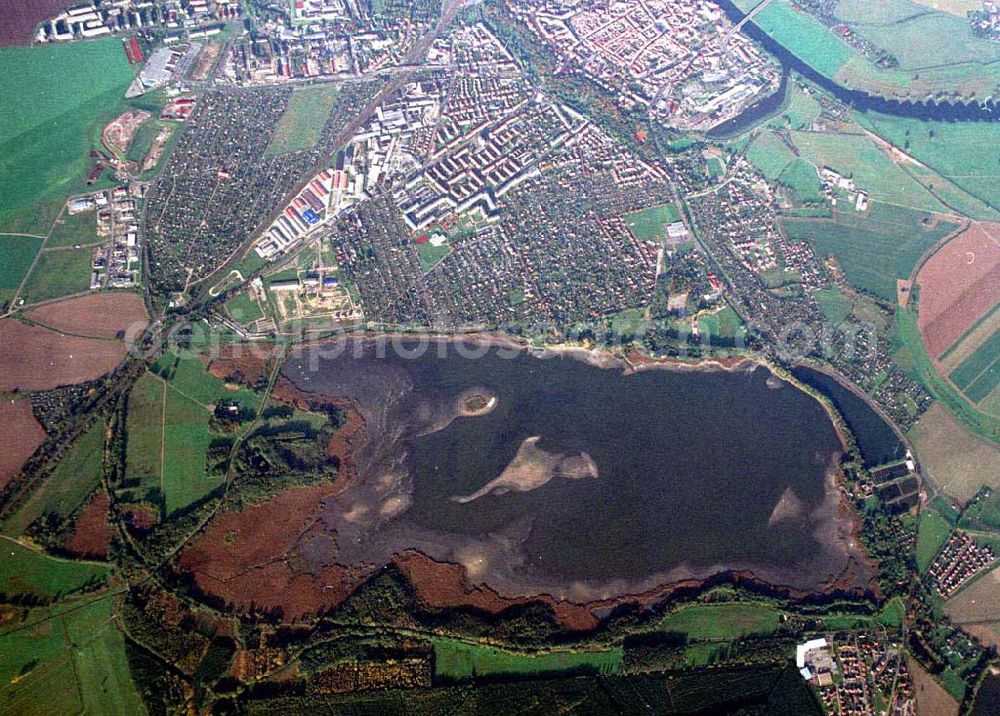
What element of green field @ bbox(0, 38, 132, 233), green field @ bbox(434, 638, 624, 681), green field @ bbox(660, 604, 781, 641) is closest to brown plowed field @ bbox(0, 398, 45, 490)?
green field @ bbox(0, 38, 132, 233)

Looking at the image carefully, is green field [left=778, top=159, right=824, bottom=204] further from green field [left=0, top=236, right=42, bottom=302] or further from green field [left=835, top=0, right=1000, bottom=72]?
green field [left=0, top=236, right=42, bottom=302]

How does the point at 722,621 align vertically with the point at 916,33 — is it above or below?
below

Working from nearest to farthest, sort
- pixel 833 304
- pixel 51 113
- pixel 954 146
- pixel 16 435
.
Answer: pixel 16 435 < pixel 833 304 < pixel 51 113 < pixel 954 146

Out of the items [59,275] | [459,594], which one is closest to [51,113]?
[59,275]

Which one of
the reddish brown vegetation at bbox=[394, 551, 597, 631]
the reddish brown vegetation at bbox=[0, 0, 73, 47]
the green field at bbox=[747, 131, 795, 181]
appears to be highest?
the reddish brown vegetation at bbox=[0, 0, 73, 47]

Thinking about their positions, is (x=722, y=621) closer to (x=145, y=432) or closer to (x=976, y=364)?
(x=976, y=364)

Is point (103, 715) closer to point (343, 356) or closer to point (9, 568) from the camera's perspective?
point (9, 568)
